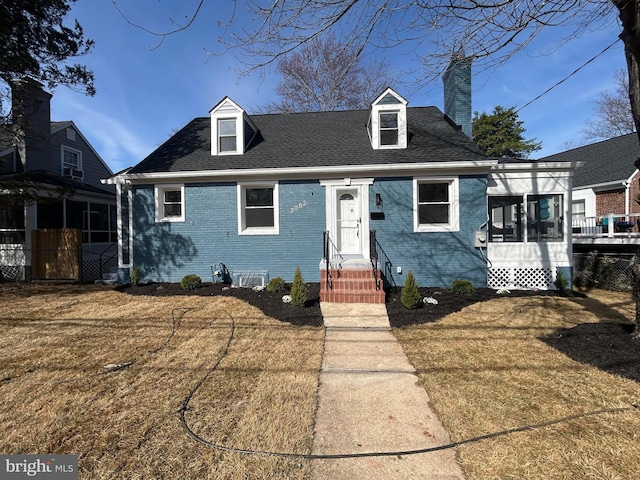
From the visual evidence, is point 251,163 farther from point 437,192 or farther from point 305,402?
point 305,402

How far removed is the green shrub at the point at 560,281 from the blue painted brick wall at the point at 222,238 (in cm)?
700

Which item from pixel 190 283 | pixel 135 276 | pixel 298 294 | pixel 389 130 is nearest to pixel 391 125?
pixel 389 130

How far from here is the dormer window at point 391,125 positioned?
9336 mm

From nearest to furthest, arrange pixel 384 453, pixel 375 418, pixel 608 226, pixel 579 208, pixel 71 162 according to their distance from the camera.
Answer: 1. pixel 384 453
2. pixel 375 418
3. pixel 608 226
4. pixel 579 208
5. pixel 71 162

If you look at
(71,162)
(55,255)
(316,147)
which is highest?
(71,162)

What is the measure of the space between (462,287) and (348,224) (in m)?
3.73

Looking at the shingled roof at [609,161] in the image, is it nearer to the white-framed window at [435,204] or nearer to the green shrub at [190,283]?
the white-framed window at [435,204]

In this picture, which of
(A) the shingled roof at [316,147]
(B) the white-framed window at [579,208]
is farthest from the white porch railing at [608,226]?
(A) the shingled roof at [316,147]

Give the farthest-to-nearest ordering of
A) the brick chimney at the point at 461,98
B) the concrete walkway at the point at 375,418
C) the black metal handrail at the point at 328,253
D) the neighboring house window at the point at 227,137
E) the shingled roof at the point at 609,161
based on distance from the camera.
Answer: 1. the shingled roof at the point at 609,161
2. the brick chimney at the point at 461,98
3. the neighboring house window at the point at 227,137
4. the black metal handrail at the point at 328,253
5. the concrete walkway at the point at 375,418

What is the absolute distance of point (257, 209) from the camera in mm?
9500

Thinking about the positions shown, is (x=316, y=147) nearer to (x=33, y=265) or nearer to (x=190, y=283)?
(x=190, y=283)

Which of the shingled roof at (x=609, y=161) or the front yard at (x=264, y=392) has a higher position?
the shingled roof at (x=609, y=161)

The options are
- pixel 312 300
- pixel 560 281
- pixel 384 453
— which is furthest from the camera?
pixel 560 281

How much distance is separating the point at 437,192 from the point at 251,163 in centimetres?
594
